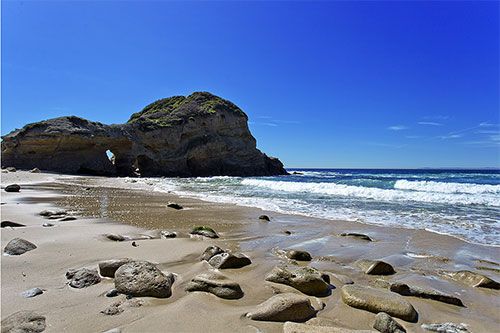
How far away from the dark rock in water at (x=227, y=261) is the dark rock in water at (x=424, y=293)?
1.86 meters

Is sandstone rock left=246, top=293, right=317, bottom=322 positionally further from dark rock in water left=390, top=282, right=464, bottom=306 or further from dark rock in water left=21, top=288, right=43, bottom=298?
dark rock in water left=21, top=288, right=43, bottom=298

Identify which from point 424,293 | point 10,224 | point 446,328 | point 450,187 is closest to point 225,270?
point 424,293

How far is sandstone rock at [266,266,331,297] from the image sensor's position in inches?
129

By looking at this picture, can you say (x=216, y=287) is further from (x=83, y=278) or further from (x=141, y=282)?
(x=83, y=278)

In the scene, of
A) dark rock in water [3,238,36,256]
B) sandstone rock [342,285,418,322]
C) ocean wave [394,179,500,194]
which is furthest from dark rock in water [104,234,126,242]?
ocean wave [394,179,500,194]

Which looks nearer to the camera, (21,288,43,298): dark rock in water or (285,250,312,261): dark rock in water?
(21,288,43,298): dark rock in water

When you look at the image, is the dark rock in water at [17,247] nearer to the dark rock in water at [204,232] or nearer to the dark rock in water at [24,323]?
the dark rock in water at [24,323]

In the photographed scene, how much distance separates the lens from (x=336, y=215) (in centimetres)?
918

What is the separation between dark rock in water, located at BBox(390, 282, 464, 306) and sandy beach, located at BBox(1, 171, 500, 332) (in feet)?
0.20

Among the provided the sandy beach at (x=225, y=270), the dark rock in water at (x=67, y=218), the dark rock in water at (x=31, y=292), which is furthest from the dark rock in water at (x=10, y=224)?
the dark rock in water at (x=31, y=292)

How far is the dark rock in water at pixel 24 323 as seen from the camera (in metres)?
2.24

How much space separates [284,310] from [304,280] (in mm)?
763

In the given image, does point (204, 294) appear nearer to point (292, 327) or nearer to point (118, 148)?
point (292, 327)

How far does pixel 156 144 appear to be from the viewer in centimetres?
4272
